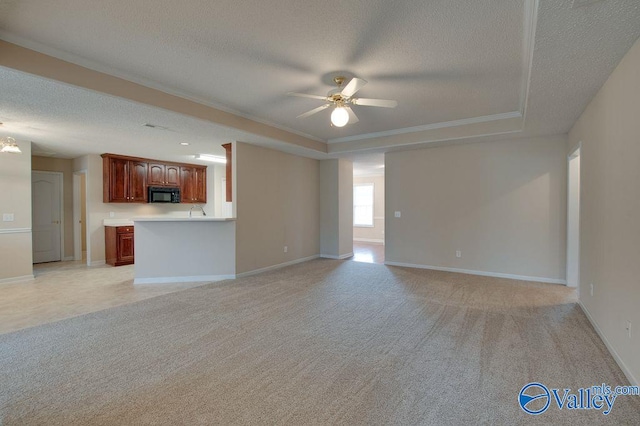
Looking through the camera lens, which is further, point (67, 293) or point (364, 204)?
point (364, 204)

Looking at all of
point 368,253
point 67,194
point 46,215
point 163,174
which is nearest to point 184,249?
point 163,174

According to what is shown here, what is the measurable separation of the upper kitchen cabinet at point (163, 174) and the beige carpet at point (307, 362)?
439 cm

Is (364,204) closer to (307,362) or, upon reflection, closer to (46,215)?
(307,362)

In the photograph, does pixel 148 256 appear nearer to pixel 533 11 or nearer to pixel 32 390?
pixel 32 390

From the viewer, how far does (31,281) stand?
17.0ft

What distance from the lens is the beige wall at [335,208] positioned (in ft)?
23.5

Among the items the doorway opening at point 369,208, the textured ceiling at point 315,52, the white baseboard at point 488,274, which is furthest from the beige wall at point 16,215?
the doorway opening at point 369,208

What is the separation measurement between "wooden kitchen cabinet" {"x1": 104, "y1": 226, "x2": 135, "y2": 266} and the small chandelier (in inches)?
86.4

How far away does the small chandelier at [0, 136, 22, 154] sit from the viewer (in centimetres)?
471

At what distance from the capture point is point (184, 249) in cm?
514

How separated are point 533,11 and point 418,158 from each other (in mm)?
4110

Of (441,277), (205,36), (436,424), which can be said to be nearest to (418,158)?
(441,277)

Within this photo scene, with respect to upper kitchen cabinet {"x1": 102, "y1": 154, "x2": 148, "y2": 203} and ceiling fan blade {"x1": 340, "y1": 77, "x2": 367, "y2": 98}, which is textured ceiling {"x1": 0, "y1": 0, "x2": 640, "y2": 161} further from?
upper kitchen cabinet {"x1": 102, "y1": 154, "x2": 148, "y2": 203}

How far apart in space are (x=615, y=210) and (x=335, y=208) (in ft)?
16.9
